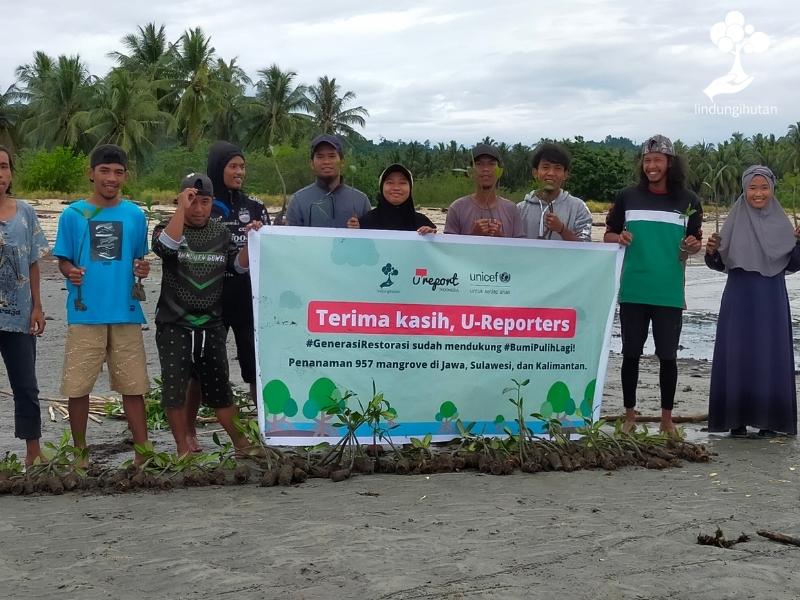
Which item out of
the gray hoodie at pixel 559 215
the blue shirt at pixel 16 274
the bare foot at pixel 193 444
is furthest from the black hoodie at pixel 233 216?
the gray hoodie at pixel 559 215

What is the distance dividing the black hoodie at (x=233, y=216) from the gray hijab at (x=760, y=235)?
3158 millimetres

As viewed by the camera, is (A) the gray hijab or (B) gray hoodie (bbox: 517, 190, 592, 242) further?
(A) the gray hijab

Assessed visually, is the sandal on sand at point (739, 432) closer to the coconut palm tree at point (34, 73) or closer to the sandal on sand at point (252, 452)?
the sandal on sand at point (252, 452)

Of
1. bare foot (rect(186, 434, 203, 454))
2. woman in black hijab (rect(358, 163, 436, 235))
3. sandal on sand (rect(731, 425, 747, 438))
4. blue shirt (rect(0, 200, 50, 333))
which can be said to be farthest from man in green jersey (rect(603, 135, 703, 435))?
blue shirt (rect(0, 200, 50, 333))

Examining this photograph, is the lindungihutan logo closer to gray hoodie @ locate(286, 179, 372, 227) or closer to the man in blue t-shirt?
gray hoodie @ locate(286, 179, 372, 227)

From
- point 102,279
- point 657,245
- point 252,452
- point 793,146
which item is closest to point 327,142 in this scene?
point 102,279

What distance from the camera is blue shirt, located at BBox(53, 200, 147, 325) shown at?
198 inches

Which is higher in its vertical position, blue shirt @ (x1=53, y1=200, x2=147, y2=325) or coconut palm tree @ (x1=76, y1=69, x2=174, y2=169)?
coconut palm tree @ (x1=76, y1=69, x2=174, y2=169)

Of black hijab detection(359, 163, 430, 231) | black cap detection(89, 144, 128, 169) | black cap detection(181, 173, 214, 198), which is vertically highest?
black cap detection(89, 144, 128, 169)

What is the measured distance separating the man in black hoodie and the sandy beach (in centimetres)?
119

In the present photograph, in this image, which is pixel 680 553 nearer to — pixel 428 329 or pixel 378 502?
pixel 378 502

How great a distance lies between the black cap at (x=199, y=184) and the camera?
203 inches

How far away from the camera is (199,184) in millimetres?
5172

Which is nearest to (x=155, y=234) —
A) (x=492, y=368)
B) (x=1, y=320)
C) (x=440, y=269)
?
(x=1, y=320)
